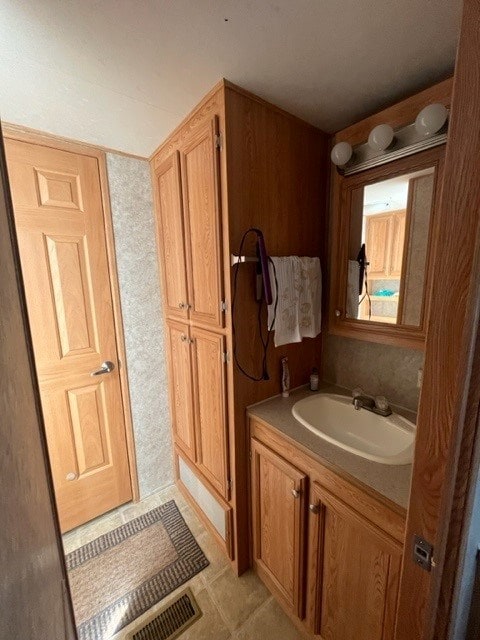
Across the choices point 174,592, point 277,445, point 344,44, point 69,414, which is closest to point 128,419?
point 69,414

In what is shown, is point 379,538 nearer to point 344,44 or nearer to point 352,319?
point 352,319

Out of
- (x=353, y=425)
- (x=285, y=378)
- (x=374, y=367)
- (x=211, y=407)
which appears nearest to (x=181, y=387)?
(x=211, y=407)

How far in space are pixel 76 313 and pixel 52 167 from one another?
0.78 meters

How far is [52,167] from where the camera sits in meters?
1.39

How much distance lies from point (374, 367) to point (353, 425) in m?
0.30

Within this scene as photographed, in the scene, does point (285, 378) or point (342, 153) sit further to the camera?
point (285, 378)

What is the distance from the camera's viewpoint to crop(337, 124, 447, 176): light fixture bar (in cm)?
96

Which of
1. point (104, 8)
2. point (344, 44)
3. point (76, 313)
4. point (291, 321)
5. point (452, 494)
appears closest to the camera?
point (452, 494)

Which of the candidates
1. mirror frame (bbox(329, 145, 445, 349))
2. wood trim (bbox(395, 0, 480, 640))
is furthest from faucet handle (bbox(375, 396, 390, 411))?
wood trim (bbox(395, 0, 480, 640))

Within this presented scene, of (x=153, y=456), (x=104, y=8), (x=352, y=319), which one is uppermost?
(x=104, y=8)

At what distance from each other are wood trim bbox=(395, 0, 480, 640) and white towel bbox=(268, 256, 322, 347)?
0.75 meters

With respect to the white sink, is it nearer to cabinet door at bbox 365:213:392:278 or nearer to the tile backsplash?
the tile backsplash

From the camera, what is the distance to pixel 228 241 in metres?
1.10

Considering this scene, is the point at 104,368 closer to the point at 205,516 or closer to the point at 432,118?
the point at 205,516
